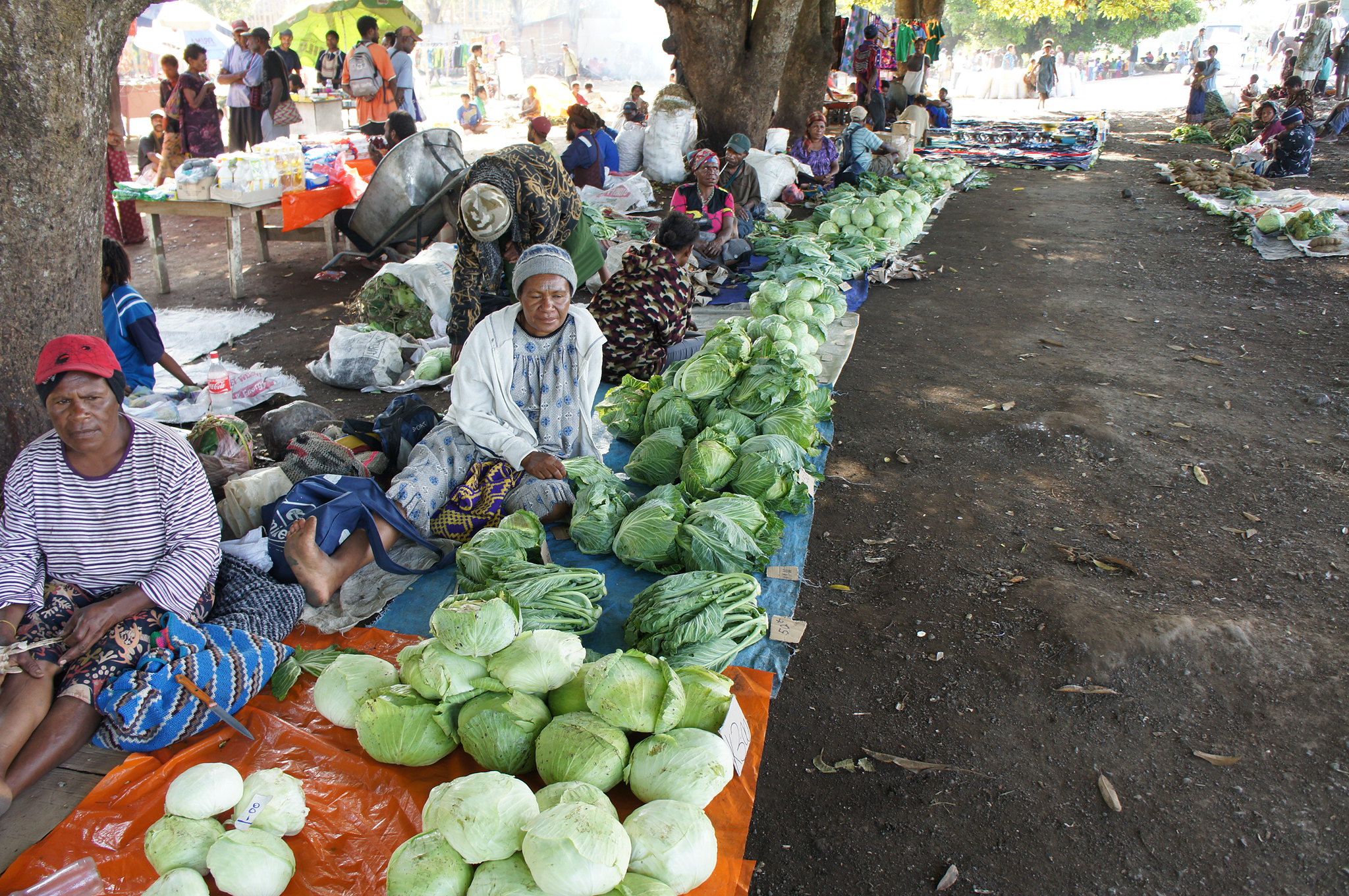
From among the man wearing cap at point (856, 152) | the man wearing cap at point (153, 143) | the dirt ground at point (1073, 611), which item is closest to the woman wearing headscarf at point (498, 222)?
the dirt ground at point (1073, 611)

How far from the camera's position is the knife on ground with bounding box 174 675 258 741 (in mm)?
2260

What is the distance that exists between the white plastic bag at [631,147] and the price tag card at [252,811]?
1000 centimetres

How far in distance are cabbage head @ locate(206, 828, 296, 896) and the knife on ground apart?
545 millimetres

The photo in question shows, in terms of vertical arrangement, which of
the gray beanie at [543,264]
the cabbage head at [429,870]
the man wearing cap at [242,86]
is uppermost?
the man wearing cap at [242,86]

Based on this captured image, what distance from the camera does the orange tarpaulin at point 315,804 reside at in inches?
74.4

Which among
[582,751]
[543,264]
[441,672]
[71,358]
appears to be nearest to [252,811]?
[441,672]

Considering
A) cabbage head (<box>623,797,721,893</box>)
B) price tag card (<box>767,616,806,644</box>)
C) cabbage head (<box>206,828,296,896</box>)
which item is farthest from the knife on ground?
price tag card (<box>767,616,806,644</box>)

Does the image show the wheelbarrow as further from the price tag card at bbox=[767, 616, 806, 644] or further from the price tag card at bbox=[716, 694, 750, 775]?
the price tag card at bbox=[716, 694, 750, 775]

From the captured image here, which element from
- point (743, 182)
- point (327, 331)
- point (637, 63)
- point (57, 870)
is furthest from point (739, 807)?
point (637, 63)

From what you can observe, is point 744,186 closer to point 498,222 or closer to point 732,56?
point 732,56

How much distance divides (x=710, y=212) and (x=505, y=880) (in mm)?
6572

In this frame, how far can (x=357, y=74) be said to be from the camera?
1009 centimetres

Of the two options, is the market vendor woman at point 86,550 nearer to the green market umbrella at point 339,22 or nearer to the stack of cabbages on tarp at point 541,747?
the stack of cabbages on tarp at point 541,747

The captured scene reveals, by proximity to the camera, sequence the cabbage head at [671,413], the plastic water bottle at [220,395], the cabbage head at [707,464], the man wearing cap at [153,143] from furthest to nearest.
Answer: the man wearing cap at [153,143] → the plastic water bottle at [220,395] → the cabbage head at [671,413] → the cabbage head at [707,464]
